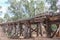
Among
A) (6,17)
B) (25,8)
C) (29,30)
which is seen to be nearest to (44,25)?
(29,30)

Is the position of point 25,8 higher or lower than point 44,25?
higher

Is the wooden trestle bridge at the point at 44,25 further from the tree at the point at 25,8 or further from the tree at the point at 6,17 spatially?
the tree at the point at 6,17

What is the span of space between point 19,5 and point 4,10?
10.6 ft

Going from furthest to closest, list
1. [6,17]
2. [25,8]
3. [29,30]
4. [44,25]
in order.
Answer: [6,17], [25,8], [29,30], [44,25]

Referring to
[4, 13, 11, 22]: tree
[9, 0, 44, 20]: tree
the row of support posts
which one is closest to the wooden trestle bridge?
the row of support posts

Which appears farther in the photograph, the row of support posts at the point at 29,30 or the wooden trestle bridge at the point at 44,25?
the row of support posts at the point at 29,30

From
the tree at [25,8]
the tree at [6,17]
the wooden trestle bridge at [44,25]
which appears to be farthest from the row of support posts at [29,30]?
the tree at [6,17]

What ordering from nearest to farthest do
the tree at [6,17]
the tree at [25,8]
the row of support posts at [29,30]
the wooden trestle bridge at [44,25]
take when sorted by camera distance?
the wooden trestle bridge at [44,25], the row of support posts at [29,30], the tree at [25,8], the tree at [6,17]

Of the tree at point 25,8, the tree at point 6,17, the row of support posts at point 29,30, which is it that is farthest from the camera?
the tree at point 6,17

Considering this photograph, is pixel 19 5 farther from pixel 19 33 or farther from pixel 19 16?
pixel 19 33

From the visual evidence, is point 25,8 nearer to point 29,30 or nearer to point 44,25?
point 29,30

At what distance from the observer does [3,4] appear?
32844 millimetres

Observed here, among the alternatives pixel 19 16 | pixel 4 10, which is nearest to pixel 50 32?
pixel 19 16

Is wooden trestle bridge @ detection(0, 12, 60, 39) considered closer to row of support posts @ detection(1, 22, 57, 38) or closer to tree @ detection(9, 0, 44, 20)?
row of support posts @ detection(1, 22, 57, 38)
